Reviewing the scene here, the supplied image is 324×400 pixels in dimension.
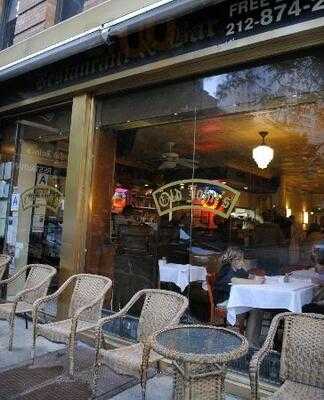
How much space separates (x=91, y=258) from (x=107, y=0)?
3376 millimetres

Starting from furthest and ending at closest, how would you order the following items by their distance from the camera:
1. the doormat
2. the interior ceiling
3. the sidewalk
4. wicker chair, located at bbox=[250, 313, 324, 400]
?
the interior ceiling, the sidewalk, the doormat, wicker chair, located at bbox=[250, 313, 324, 400]

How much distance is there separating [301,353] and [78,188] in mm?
3490

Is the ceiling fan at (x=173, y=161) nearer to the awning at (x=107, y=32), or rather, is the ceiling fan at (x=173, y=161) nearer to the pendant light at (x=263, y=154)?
the pendant light at (x=263, y=154)

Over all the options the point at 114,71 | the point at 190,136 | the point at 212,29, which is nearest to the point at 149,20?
the point at 212,29

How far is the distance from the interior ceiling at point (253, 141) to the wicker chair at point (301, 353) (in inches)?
92.7

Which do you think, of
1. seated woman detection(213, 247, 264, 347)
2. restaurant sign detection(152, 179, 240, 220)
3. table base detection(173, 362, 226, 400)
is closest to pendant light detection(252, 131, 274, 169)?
restaurant sign detection(152, 179, 240, 220)

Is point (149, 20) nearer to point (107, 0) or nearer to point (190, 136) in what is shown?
point (107, 0)

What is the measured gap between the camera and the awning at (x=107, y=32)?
4121 mm

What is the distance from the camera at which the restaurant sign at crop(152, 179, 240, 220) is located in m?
5.46

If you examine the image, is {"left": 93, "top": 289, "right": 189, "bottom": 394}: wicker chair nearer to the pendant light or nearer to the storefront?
the storefront

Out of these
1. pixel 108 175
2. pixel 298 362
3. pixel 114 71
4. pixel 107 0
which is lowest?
pixel 298 362

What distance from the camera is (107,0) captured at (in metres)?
5.47

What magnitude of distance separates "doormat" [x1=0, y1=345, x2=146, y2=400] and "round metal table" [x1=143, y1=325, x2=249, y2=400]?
107 cm

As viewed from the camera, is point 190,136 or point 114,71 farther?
point 190,136
